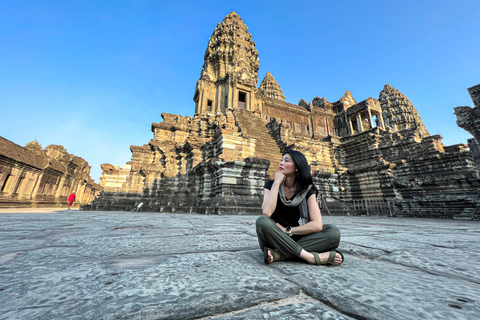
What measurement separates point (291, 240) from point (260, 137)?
11373 mm

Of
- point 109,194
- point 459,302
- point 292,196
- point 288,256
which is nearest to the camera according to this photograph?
point 459,302

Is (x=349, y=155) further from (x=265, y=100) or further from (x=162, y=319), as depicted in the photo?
(x=162, y=319)

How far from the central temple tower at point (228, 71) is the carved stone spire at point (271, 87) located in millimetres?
14249

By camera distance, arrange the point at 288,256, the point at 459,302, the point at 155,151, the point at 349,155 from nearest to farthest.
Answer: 1. the point at 459,302
2. the point at 288,256
3. the point at 155,151
4. the point at 349,155

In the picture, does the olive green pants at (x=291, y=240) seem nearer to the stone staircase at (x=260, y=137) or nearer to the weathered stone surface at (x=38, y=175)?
the stone staircase at (x=260, y=137)

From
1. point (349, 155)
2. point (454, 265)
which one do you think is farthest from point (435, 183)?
point (454, 265)

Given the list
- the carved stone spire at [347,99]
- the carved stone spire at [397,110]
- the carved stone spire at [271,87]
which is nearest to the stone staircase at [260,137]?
the carved stone spire at [347,99]

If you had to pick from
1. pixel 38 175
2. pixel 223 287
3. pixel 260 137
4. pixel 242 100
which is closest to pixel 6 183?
pixel 38 175

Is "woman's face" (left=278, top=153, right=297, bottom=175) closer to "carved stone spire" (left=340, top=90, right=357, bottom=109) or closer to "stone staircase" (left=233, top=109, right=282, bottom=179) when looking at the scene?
"stone staircase" (left=233, top=109, right=282, bottom=179)

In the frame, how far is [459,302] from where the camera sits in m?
0.82

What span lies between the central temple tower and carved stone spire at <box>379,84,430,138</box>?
2297cm

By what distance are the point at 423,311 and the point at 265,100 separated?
902 inches

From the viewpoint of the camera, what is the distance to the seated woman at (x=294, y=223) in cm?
151

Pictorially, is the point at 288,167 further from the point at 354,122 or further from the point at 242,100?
the point at 354,122
